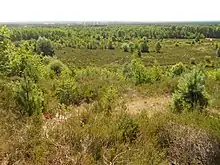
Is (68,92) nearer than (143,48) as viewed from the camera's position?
Yes

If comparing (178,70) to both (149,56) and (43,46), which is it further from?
(43,46)

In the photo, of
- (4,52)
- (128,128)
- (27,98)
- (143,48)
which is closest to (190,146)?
(128,128)

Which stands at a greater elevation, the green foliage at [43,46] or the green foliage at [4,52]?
the green foliage at [4,52]

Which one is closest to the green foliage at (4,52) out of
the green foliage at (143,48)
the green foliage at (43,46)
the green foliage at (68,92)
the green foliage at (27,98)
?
the green foliage at (68,92)

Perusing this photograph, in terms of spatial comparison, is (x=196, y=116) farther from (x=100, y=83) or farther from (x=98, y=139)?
(x=100, y=83)

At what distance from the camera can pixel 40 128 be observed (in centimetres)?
455

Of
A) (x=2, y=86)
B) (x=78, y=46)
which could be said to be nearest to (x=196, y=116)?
(x=2, y=86)

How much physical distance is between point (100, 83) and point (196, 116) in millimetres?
11427

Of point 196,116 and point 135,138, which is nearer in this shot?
point 135,138

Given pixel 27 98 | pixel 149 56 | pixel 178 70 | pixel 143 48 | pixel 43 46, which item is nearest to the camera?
pixel 27 98

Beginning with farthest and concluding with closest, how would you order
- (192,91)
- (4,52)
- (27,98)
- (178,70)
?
1. (178,70)
2. (4,52)
3. (192,91)
4. (27,98)

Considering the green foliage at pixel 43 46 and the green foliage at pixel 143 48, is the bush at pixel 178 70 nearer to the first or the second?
the green foliage at pixel 43 46

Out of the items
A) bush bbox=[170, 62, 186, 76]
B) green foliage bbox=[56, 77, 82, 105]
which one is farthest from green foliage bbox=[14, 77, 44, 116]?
bush bbox=[170, 62, 186, 76]

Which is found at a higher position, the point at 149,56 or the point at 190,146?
the point at 190,146
